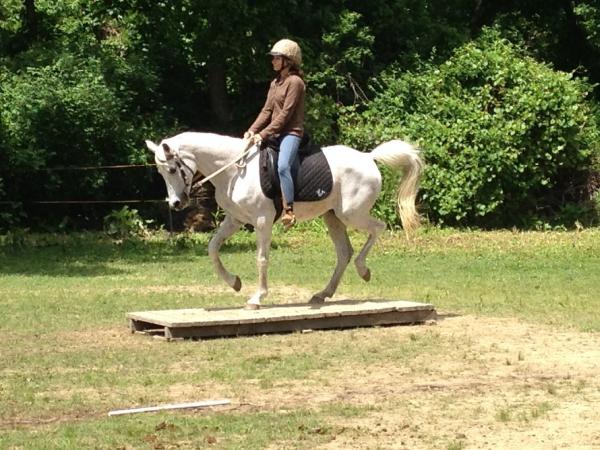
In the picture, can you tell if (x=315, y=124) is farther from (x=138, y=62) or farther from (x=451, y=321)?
(x=451, y=321)

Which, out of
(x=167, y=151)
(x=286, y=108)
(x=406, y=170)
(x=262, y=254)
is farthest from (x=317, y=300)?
(x=167, y=151)

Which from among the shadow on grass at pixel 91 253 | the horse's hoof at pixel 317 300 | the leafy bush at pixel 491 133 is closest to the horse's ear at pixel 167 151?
the horse's hoof at pixel 317 300

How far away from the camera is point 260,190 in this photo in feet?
46.5

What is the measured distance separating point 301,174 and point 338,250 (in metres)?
1.27

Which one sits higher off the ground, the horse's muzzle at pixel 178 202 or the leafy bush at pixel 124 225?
the horse's muzzle at pixel 178 202

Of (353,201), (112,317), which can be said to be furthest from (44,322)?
(353,201)

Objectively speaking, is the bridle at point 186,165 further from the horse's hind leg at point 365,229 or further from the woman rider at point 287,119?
the horse's hind leg at point 365,229

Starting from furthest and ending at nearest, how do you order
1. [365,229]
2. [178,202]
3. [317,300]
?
[365,229], [317,300], [178,202]

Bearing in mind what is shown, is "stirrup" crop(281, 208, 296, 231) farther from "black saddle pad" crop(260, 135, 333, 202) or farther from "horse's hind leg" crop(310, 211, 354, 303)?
"horse's hind leg" crop(310, 211, 354, 303)

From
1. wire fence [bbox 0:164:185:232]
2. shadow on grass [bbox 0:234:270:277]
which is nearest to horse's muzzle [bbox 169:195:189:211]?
shadow on grass [bbox 0:234:270:277]

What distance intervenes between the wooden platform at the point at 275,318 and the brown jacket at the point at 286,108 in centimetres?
185

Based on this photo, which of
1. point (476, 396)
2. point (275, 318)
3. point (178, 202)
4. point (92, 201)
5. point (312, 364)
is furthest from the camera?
point (92, 201)

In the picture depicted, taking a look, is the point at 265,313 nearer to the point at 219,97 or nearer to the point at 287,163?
the point at 287,163

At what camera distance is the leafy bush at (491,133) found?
84.1ft
